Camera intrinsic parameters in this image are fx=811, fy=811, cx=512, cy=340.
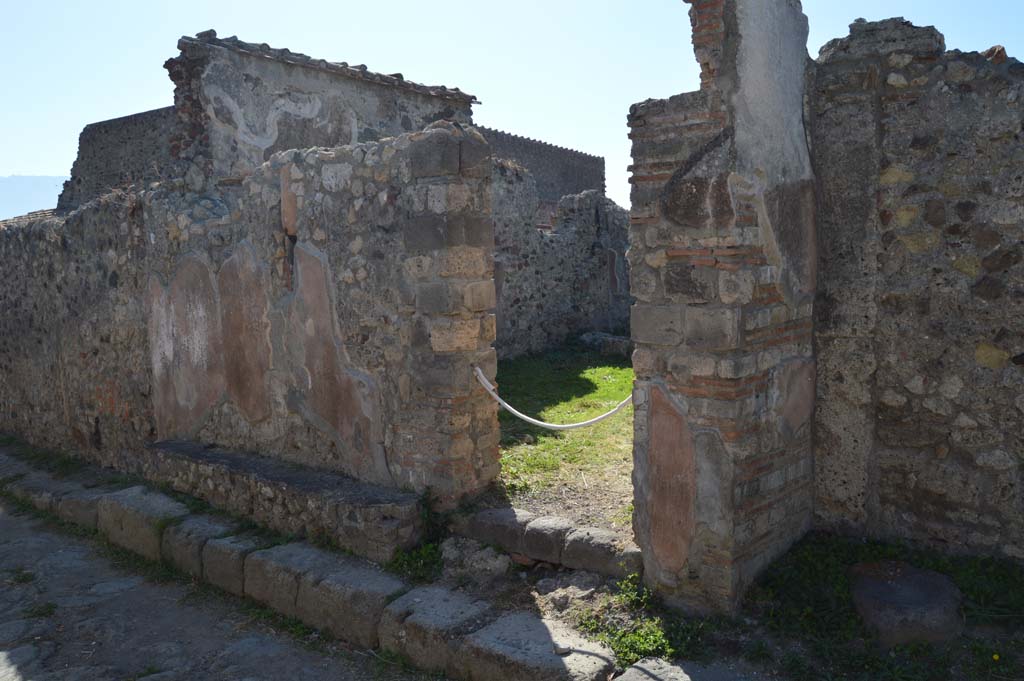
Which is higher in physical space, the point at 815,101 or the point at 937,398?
the point at 815,101

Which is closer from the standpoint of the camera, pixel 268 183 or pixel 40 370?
pixel 268 183

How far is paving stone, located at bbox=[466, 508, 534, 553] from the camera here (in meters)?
4.32

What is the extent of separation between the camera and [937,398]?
375cm

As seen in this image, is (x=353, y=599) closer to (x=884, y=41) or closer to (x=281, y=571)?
(x=281, y=571)

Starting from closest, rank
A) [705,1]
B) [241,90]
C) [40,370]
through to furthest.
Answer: [705,1], [40,370], [241,90]

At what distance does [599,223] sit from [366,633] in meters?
10.5

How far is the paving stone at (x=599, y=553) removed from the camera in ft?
12.7

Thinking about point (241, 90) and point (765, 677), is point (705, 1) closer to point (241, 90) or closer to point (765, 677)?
point (765, 677)

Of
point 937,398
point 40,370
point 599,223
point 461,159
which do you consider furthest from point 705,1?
point 599,223

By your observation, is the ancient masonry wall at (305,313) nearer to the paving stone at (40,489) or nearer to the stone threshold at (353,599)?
the paving stone at (40,489)

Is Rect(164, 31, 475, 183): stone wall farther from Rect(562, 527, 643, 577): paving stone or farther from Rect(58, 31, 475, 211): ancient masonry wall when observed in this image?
Rect(562, 527, 643, 577): paving stone

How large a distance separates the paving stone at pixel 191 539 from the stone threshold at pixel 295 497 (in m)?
0.18

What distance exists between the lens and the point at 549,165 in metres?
24.7

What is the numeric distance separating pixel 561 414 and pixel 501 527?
313cm
